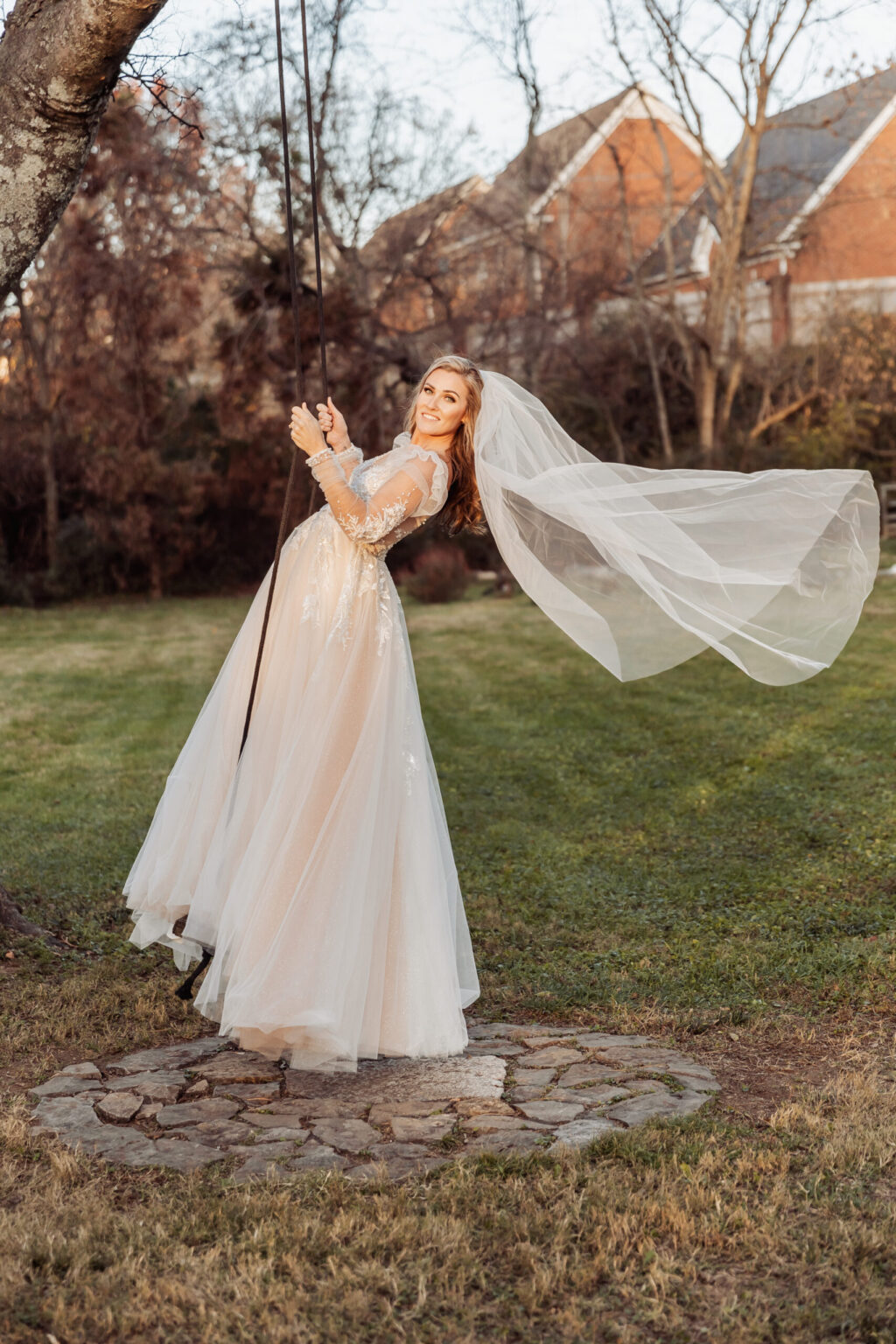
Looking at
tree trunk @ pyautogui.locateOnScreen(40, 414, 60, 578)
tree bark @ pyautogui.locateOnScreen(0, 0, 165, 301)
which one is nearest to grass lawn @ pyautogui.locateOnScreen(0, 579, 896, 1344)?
tree bark @ pyautogui.locateOnScreen(0, 0, 165, 301)

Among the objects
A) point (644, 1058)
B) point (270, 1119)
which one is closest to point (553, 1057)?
point (644, 1058)

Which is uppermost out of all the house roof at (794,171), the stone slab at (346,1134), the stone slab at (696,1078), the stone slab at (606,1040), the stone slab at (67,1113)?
the house roof at (794,171)

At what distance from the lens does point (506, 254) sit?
2025 cm

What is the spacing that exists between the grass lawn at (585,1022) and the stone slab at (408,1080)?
525mm

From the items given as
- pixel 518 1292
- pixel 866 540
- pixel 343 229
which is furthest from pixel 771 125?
pixel 518 1292

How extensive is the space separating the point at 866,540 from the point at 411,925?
205 cm

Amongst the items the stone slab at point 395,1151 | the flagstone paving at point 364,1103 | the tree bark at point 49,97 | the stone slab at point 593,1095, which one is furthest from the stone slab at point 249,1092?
the tree bark at point 49,97

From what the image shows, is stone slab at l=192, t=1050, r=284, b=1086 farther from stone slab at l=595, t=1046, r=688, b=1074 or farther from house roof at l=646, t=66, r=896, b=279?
house roof at l=646, t=66, r=896, b=279

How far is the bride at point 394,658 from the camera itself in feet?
11.7

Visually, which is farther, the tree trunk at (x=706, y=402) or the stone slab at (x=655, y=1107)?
the tree trunk at (x=706, y=402)

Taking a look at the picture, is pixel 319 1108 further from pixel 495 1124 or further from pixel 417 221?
pixel 417 221

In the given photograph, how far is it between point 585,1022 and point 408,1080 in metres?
0.83

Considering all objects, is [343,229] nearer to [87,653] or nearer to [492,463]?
[87,653]

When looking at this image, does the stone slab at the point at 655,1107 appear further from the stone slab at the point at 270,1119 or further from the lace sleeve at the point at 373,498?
the lace sleeve at the point at 373,498
